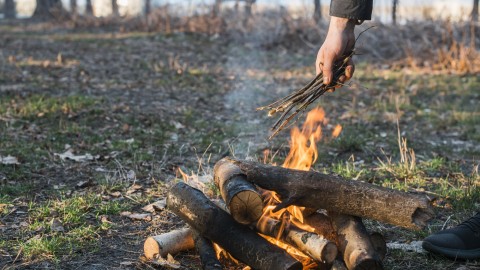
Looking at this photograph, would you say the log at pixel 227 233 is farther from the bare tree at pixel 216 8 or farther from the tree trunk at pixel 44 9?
the tree trunk at pixel 44 9

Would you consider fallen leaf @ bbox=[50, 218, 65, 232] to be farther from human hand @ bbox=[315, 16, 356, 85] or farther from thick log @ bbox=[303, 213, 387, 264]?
human hand @ bbox=[315, 16, 356, 85]

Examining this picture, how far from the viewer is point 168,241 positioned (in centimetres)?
337

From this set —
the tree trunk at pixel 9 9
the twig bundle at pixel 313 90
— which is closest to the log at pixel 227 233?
the twig bundle at pixel 313 90

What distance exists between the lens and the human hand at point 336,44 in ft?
10.5

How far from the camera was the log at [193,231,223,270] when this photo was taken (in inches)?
122

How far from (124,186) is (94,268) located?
146cm

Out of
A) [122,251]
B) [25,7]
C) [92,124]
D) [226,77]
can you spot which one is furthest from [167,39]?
[25,7]

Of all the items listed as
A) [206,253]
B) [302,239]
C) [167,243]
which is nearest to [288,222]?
[302,239]

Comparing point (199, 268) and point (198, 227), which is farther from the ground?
point (198, 227)

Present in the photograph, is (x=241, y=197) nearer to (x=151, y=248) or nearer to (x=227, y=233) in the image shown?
(x=227, y=233)

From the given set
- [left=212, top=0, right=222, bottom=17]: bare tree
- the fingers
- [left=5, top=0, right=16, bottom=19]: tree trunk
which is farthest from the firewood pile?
[left=5, top=0, right=16, bottom=19]: tree trunk

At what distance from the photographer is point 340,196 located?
3166mm

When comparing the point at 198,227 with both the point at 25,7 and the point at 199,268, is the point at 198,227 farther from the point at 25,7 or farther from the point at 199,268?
the point at 25,7

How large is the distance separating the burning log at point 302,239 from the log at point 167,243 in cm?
50
